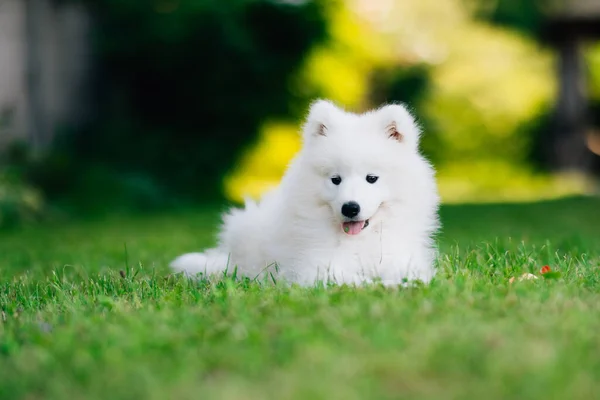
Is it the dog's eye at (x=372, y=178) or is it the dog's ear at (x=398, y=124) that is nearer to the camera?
the dog's eye at (x=372, y=178)

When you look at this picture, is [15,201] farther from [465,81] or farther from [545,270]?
[465,81]

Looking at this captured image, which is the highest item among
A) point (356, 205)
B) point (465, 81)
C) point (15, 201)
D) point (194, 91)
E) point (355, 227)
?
point (465, 81)

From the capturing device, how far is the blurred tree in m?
10.8

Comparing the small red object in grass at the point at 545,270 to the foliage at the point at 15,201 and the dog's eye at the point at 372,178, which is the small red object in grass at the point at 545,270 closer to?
the dog's eye at the point at 372,178

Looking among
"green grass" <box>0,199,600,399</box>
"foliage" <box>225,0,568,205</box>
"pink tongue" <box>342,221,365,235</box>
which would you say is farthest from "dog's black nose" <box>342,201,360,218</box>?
"foliage" <box>225,0,568,205</box>

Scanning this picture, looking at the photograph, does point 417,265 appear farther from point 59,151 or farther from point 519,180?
point 519,180

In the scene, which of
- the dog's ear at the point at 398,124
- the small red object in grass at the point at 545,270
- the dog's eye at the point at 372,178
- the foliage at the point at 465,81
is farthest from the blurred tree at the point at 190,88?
the small red object in grass at the point at 545,270

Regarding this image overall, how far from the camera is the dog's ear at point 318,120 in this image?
3.58m

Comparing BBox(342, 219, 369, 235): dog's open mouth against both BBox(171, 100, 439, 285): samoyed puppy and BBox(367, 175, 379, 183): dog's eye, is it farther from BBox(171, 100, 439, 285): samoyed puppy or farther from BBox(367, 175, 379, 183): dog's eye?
BBox(367, 175, 379, 183): dog's eye

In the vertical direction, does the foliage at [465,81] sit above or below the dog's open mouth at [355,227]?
above

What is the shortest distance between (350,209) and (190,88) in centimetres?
841

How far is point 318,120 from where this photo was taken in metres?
3.58

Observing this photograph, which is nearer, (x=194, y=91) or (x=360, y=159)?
(x=360, y=159)

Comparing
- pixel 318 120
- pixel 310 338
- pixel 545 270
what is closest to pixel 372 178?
pixel 318 120
